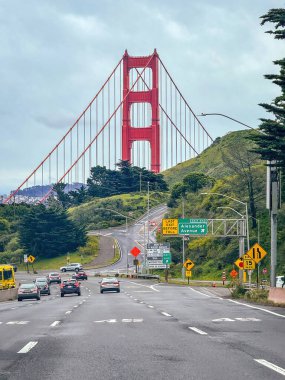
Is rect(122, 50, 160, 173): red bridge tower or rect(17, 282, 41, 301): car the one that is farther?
rect(122, 50, 160, 173): red bridge tower

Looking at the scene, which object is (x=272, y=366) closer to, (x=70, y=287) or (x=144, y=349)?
(x=144, y=349)

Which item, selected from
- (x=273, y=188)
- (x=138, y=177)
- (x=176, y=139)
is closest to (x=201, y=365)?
(x=273, y=188)

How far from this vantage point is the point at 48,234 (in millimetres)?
132750

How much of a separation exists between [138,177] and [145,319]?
512ft

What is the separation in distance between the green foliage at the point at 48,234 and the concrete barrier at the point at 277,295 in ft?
321

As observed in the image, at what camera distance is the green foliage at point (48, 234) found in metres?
134

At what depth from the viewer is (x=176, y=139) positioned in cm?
19325

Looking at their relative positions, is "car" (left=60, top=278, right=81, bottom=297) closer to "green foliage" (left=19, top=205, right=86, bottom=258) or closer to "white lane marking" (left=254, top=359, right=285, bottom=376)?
"white lane marking" (left=254, top=359, right=285, bottom=376)

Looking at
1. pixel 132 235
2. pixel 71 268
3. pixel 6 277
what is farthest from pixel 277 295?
pixel 132 235

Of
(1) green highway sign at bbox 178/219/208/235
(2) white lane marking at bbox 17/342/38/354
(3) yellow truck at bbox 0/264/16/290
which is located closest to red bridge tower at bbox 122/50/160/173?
(1) green highway sign at bbox 178/219/208/235

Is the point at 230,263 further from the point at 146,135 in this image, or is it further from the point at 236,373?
the point at 146,135

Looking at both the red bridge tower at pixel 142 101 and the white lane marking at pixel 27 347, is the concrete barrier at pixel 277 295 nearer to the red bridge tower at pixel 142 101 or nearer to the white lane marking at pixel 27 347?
the white lane marking at pixel 27 347

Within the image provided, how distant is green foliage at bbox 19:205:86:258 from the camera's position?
134m

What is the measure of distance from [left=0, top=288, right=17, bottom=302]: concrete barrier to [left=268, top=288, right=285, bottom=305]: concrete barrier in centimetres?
2286
